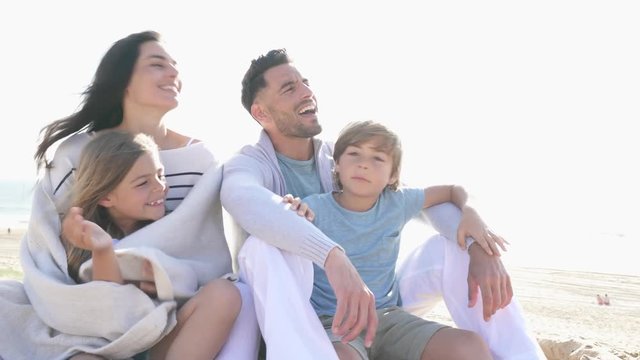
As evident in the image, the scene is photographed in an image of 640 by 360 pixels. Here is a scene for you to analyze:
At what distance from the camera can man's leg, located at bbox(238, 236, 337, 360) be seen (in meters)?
2.73

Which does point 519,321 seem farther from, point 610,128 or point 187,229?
point 610,128

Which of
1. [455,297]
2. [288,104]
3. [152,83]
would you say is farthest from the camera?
[288,104]

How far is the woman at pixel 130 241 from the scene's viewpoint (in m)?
2.88

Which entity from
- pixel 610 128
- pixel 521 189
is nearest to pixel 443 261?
pixel 521 189

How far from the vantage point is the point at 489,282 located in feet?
10.4

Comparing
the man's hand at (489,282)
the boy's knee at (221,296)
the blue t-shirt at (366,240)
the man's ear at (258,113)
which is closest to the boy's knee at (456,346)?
the man's hand at (489,282)

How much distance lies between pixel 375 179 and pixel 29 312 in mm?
1801

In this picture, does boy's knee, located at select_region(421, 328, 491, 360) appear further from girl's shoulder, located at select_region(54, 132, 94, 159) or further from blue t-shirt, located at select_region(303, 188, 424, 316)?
girl's shoulder, located at select_region(54, 132, 94, 159)

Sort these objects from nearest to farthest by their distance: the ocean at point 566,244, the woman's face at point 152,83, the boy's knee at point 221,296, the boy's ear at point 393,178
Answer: the boy's knee at point 221,296 → the boy's ear at point 393,178 → the woman's face at point 152,83 → the ocean at point 566,244

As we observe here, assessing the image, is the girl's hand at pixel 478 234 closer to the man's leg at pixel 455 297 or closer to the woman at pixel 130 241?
the man's leg at pixel 455 297

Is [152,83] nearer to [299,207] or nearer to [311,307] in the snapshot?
[299,207]

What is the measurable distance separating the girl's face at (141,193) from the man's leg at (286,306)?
68 centimetres

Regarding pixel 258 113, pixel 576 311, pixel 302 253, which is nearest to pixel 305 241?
pixel 302 253

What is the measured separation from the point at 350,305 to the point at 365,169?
943 millimetres
